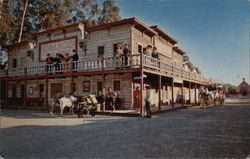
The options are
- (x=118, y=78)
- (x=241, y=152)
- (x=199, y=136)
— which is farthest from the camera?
(x=118, y=78)

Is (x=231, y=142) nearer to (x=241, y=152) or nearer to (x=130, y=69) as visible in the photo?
(x=241, y=152)

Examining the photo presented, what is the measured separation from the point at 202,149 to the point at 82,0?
34.2 m

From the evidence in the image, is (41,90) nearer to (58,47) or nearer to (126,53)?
(58,47)

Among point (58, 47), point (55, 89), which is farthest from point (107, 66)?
point (55, 89)

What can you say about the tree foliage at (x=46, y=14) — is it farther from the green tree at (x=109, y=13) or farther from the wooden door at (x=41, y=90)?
the wooden door at (x=41, y=90)

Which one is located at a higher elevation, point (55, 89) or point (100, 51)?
point (100, 51)

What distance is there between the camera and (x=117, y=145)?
470 cm

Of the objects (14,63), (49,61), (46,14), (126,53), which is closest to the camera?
(126,53)

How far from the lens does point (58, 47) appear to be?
17797 mm

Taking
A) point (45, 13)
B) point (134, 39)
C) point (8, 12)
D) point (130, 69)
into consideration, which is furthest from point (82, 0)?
point (130, 69)

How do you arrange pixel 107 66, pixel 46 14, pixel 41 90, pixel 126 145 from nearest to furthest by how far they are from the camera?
pixel 126 145
pixel 107 66
pixel 41 90
pixel 46 14

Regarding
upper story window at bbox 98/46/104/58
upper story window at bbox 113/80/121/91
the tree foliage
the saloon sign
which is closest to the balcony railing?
upper story window at bbox 98/46/104/58

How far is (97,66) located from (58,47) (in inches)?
255

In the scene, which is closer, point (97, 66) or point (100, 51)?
point (97, 66)
